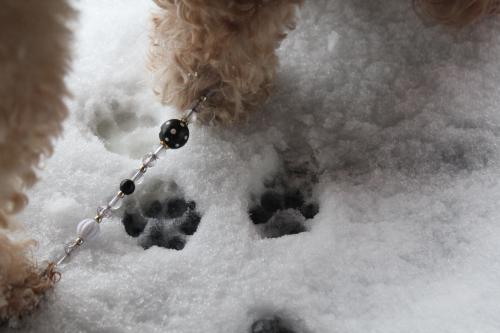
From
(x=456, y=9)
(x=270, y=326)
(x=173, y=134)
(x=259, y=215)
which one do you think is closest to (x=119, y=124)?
(x=173, y=134)

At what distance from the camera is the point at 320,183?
977 mm

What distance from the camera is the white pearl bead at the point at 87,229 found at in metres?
0.81

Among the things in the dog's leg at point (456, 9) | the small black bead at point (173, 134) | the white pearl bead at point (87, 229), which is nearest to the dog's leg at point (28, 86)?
the white pearl bead at point (87, 229)

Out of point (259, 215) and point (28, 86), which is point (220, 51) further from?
point (28, 86)

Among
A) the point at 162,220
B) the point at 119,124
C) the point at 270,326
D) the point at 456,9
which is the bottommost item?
the point at 270,326

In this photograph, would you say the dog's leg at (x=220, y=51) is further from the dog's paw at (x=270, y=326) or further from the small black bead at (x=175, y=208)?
the dog's paw at (x=270, y=326)

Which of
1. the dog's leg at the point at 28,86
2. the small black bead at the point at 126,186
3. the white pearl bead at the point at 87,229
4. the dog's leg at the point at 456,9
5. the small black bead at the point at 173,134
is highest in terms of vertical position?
the dog's leg at the point at 456,9

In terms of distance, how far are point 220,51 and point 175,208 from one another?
0.27 m

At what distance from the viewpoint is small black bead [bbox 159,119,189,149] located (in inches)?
35.2

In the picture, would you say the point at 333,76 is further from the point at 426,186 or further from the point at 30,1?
the point at 30,1

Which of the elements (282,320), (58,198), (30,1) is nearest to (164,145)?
(58,198)

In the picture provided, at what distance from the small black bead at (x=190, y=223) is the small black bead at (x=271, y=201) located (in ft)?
0.36

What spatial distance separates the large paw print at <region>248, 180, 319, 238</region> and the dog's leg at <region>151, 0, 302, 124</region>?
0.15m

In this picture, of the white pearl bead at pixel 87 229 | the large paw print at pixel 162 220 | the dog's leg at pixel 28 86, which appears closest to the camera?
the dog's leg at pixel 28 86
